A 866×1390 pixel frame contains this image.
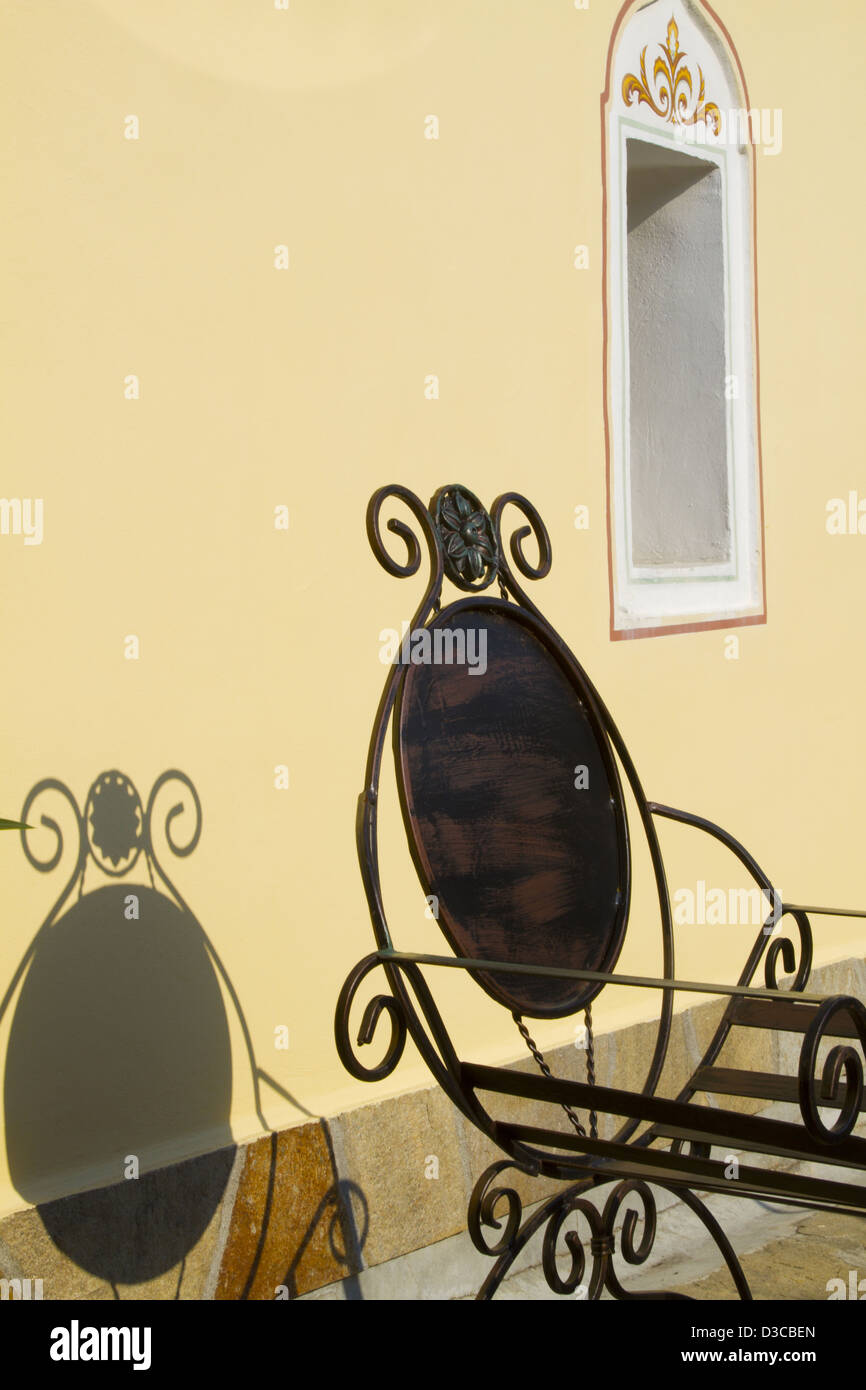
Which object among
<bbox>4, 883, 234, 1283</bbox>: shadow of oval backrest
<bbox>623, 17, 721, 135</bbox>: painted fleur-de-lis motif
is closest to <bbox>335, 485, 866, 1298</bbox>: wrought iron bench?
<bbox>4, 883, 234, 1283</bbox>: shadow of oval backrest

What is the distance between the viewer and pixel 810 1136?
1655mm

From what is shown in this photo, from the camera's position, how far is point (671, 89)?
149 inches

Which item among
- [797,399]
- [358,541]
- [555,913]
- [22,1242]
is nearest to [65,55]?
[358,541]

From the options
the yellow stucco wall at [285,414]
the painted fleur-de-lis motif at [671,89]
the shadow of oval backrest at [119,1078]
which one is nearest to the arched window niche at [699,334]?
the painted fleur-de-lis motif at [671,89]

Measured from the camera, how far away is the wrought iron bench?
184cm

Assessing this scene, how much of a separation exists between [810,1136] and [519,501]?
40.4 inches

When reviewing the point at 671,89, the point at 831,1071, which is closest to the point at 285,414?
the point at 831,1071

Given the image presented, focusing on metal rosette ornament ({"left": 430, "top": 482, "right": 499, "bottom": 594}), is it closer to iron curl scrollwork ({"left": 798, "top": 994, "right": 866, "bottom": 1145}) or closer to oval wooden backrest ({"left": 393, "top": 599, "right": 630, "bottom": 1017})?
oval wooden backrest ({"left": 393, "top": 599, "right": 630, "bottom": 1017})

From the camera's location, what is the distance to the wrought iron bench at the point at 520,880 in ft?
6.04

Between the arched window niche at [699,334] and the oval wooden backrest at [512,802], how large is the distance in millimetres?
1656

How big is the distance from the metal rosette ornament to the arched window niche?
5.70ft

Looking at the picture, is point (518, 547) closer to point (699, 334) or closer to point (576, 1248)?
point (576, 1248)

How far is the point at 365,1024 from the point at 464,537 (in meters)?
0.72
